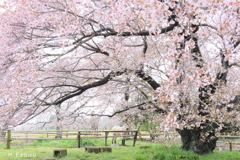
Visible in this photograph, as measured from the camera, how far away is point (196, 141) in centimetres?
669

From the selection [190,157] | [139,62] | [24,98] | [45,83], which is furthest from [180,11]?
[45,83]

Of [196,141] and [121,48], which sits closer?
[121,48]

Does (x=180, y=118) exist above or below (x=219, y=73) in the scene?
below

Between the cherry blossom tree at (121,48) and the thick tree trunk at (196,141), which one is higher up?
the cherry blossom tree at (121,48)

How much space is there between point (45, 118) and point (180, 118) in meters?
16.3

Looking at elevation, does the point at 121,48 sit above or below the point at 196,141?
above

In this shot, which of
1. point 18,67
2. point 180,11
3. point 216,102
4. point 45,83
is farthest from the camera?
point 45,83

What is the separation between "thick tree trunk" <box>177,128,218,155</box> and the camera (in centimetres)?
663

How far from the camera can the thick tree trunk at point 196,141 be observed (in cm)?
663

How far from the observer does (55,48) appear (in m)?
6.45

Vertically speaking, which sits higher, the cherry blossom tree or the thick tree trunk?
the cherry blossom tree

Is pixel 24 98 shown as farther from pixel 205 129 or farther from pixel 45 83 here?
pixel 205 129

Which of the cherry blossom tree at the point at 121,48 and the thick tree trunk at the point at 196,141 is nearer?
the cherry blossom tree at the point at 121,48

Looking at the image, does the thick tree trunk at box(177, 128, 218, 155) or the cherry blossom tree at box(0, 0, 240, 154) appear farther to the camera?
the thick tree trunk at box(177, 128, 218, 155)
